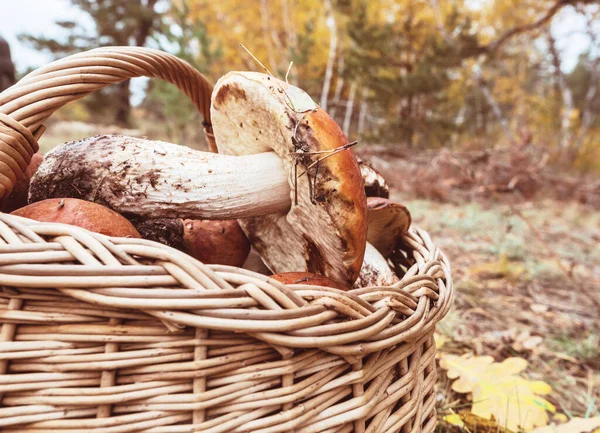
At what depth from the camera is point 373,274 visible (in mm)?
855

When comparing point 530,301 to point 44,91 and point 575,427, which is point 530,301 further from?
point 44,91

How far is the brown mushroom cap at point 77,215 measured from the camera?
2.12 ft

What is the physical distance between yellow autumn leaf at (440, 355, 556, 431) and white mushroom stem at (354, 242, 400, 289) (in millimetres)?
401

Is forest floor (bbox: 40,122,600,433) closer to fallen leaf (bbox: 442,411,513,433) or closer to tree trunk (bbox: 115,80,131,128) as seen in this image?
fallen leaf (bbox: 442,411,513,433)

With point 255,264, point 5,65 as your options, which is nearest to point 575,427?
point 255,264

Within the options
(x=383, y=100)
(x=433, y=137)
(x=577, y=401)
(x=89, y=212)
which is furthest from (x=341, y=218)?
(x=433, y=137)

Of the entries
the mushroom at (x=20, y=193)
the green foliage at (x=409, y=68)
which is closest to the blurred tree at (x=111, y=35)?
the green foliage at (x=409, y=68)

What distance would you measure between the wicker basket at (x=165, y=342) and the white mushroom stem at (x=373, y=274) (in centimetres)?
29

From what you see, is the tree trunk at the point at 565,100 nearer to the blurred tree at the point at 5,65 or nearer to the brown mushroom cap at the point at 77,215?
the blurred tree at the point at 5,65

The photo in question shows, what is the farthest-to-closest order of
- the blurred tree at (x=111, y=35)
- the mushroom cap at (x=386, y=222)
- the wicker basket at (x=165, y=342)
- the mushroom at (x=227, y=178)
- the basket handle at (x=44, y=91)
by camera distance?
1. the blurred tree at (x=111, y=35)
2. the mushroom cap at (x=386, y=222)
3. the mushroom at (x=227, y=178)
4. the basket handle at (x=44, y=91)
5. the wicker basket at (x=165, y=342)

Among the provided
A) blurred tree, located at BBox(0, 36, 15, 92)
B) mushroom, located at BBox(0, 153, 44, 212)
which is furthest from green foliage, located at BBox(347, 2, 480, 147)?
mushroom, located at BBox(0, 153, 44, 212)

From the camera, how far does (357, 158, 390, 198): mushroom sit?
0.91 m

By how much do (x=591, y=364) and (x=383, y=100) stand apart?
604cm

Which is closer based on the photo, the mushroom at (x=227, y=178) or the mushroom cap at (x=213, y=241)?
the mushroom at (x=227, y=178)
